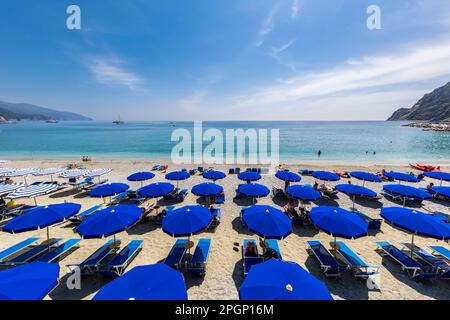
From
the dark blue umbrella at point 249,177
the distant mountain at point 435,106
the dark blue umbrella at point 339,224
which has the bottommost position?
the dark blue umbrella at point 339,224

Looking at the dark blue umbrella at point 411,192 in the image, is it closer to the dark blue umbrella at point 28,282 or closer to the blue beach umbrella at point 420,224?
the blue beach umbrella at point 420,224

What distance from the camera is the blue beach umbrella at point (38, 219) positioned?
6.64m

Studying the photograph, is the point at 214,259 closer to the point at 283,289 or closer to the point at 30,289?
the point at 283,289

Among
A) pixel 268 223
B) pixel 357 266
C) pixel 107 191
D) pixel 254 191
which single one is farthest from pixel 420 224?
pixel 107 191

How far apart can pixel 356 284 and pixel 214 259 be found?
481 centimetres

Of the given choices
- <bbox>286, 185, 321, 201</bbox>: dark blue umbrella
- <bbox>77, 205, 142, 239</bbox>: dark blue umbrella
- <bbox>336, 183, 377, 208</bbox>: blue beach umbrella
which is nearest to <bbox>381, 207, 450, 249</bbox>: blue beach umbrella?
<bbox>286, 185, 321, 201</bbox>: dark blue umbrella

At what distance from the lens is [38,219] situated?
22.8 feet

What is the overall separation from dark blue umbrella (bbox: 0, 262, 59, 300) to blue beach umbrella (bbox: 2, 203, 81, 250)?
300cm

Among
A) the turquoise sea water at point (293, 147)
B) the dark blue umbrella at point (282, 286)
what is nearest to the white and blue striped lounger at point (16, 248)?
the dark blue umbrella at point (282, 286)

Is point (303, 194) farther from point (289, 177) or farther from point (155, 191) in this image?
point (155, 191)

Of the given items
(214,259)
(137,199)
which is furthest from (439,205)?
(137,199)

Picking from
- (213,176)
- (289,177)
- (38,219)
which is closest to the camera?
(38,219)

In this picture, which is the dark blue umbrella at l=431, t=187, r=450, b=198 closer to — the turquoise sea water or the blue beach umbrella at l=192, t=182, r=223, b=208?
the blue beach umbrella at l=192, t=182, r=223, b=208

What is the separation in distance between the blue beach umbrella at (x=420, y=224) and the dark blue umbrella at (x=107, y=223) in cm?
949
